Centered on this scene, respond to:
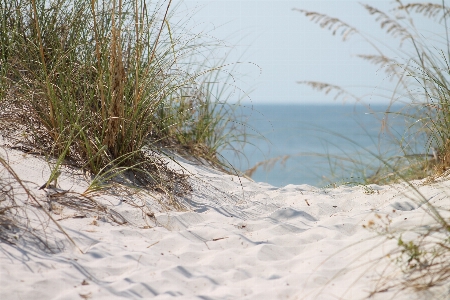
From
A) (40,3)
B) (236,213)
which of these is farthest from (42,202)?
(40,3)

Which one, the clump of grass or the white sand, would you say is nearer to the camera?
the white sand

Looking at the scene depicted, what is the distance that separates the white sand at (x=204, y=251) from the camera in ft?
5.79

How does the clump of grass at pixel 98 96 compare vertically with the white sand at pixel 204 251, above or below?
above

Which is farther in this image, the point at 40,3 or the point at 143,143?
the point at 40,3

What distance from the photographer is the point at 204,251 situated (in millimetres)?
2141

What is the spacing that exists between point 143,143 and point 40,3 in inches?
51.1

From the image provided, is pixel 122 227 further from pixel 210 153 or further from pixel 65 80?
pixel 210 153

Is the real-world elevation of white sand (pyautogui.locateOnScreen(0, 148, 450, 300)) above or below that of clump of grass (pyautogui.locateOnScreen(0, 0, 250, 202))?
below

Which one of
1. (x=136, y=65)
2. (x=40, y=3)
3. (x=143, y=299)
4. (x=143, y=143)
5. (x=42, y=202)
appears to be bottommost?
(x=143, y=299)

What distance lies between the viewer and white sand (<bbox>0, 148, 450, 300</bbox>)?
1.76 m

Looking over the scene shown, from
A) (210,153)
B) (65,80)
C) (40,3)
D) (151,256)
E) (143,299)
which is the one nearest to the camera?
(143,299)

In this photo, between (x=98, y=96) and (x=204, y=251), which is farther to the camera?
(x=98, y=96)

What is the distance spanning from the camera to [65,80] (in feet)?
9.64

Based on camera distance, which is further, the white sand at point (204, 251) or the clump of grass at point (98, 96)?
the clump of grass at point (98, 96)
